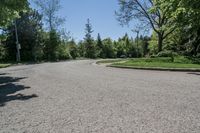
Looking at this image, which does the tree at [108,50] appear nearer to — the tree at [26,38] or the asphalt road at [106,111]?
the tree at [26,38]

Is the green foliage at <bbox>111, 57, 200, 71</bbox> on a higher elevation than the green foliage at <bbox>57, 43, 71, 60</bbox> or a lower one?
lower

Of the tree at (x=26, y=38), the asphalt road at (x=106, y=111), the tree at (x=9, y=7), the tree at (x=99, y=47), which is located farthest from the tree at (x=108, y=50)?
the asphalt road at (x=106, y=111)

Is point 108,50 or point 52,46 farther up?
point 52,46

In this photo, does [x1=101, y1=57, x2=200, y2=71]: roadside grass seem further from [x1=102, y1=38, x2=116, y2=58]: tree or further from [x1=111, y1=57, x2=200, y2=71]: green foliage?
[x1=102, y1=38, x2=116, y2=58]: tree

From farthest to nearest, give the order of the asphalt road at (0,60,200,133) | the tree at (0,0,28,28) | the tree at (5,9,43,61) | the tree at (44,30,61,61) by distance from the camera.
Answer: the tree at (44,30,61,61) → the tree at (5,9,43,61) → the tree at (0,0,28,28) → the asphalt road at (0,60,200,133)

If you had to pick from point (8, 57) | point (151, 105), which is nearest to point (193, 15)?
point (151, 105)

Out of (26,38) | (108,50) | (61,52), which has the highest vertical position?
(26,38)

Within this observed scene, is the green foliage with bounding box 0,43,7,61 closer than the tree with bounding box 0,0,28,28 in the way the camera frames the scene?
No

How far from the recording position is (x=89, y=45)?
9994 cm

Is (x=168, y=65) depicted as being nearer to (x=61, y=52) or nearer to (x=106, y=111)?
(x=106, y=111)

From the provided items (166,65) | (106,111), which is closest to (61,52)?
(166,65)

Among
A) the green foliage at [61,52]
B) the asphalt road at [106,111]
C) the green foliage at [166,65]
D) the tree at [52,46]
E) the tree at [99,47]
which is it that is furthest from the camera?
the tree at [99,47]

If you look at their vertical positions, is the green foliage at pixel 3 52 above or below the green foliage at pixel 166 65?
above

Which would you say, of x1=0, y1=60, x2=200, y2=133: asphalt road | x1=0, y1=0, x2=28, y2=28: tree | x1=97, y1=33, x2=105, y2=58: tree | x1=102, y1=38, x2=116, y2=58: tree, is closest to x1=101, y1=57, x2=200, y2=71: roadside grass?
x1=0, y1=0, x2=28, y2=28: tree
